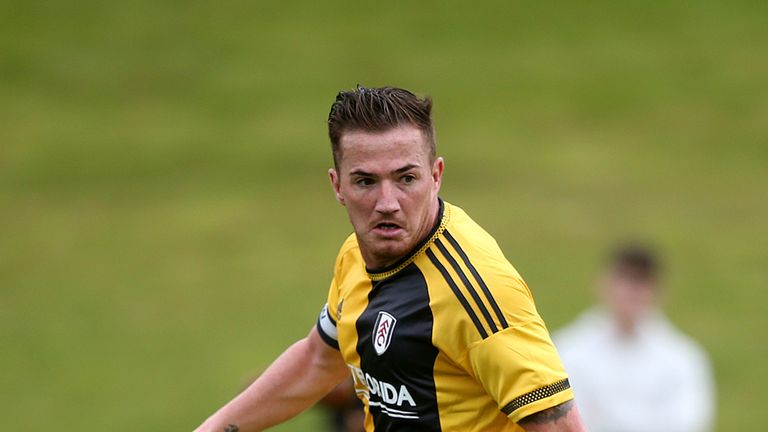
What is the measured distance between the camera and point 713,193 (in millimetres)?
20031

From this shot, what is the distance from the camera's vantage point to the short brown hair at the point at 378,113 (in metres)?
4.66

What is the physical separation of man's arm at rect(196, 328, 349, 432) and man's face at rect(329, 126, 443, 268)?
87 cm

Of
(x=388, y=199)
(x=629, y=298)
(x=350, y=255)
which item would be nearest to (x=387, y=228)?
(x=388, y=199)

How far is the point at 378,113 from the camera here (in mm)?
4660

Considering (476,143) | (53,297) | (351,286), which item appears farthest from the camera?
(476,143)

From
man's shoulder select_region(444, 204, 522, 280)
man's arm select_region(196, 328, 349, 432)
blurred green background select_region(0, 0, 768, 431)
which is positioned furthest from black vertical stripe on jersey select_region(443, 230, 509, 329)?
blurred green background select_region(0, 0, 768, 431)

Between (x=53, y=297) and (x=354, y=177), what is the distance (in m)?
13.8

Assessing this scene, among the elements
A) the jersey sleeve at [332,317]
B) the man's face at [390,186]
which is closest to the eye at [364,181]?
the man's face at [390,186]

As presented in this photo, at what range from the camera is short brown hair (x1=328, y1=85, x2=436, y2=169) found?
4664 mm

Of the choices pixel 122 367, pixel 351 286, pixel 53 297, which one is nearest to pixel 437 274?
pixel 351 286

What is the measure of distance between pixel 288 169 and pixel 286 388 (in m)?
15.3

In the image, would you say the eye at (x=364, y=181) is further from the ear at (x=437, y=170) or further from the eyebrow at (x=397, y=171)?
the ear at (x=437, y=170)

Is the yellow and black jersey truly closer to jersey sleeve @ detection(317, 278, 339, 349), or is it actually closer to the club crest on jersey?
the club crest on jersey

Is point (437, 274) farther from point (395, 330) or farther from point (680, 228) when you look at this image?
point (680, 228)
